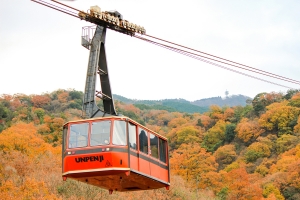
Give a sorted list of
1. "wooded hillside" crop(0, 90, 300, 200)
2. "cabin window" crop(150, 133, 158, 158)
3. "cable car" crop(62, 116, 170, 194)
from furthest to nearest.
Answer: "wooded hillside" crop(0, 90, 300, 200) → "cabin window" crop(150, 133, 158, 158) → "cable car" crop(62, 116, 170, 194)

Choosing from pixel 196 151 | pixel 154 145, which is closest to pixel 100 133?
pixel 154 145

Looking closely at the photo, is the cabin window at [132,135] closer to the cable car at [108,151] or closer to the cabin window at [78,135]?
the cable car at [108,151]

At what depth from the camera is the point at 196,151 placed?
61.7 metres

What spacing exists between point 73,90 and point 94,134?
10370cm

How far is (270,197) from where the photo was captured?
190 feet

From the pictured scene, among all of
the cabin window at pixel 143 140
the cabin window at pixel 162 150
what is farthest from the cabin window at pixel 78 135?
the cabin window at pixel 162 150

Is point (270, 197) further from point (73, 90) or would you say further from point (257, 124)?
point (73, 90)

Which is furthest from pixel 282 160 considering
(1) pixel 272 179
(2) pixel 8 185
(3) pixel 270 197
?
(2) pixel 8 185

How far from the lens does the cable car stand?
17.3 m

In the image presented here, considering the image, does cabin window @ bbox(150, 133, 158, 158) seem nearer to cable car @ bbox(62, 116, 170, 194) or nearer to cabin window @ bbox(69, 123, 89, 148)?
cable car @ bbox(62, 116, 170, 194)

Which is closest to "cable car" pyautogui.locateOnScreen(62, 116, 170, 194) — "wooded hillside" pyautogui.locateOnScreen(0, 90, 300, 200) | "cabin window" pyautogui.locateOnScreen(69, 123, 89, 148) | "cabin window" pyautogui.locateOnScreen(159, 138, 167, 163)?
"cabin window" pyautogui.locateOnScreen(69, 123, 89, 148)

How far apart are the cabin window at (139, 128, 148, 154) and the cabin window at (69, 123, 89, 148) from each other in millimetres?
1937

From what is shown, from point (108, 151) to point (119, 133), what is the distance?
0.72 meters

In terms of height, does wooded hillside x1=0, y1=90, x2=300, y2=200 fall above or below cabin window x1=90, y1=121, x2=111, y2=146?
above
